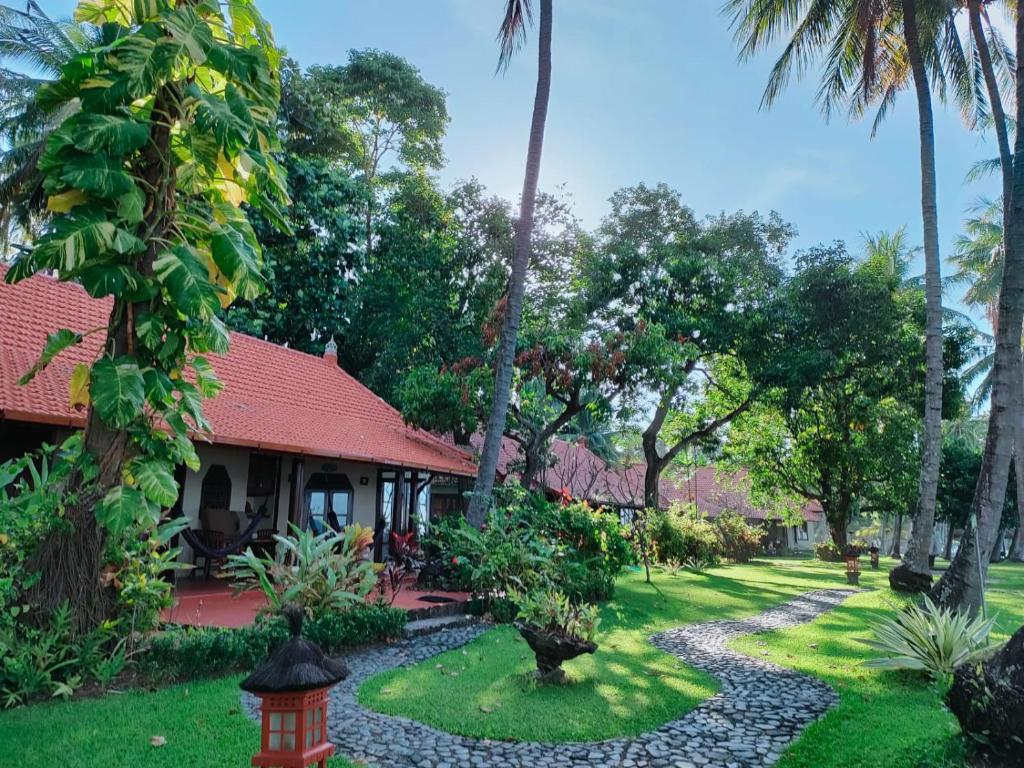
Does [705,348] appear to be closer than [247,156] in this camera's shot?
No

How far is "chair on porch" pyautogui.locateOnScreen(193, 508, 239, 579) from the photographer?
11078 millimetres

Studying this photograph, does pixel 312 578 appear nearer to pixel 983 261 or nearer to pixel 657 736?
pixel 657 736

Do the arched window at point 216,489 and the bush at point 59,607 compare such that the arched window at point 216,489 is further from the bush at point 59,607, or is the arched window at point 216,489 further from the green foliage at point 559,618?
the green foliage at point 559,618

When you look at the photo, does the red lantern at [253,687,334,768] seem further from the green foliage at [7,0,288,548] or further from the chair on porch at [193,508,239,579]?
the chair on porch at [193,508,239,579]

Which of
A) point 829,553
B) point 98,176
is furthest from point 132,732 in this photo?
point 829,553

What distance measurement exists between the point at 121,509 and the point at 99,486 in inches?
20.5

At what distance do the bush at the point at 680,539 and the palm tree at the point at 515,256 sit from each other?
25.8 ft

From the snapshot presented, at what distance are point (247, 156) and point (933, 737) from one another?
278 inches

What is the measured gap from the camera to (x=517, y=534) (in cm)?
1098

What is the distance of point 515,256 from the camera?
11.9 meters

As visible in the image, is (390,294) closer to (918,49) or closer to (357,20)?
(357,20)

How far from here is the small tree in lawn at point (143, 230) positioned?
5.54 meters

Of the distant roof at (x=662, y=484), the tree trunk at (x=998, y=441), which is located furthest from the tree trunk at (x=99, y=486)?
the distant roof at (x=662, y=484)

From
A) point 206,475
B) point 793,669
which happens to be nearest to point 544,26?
point 206,475
